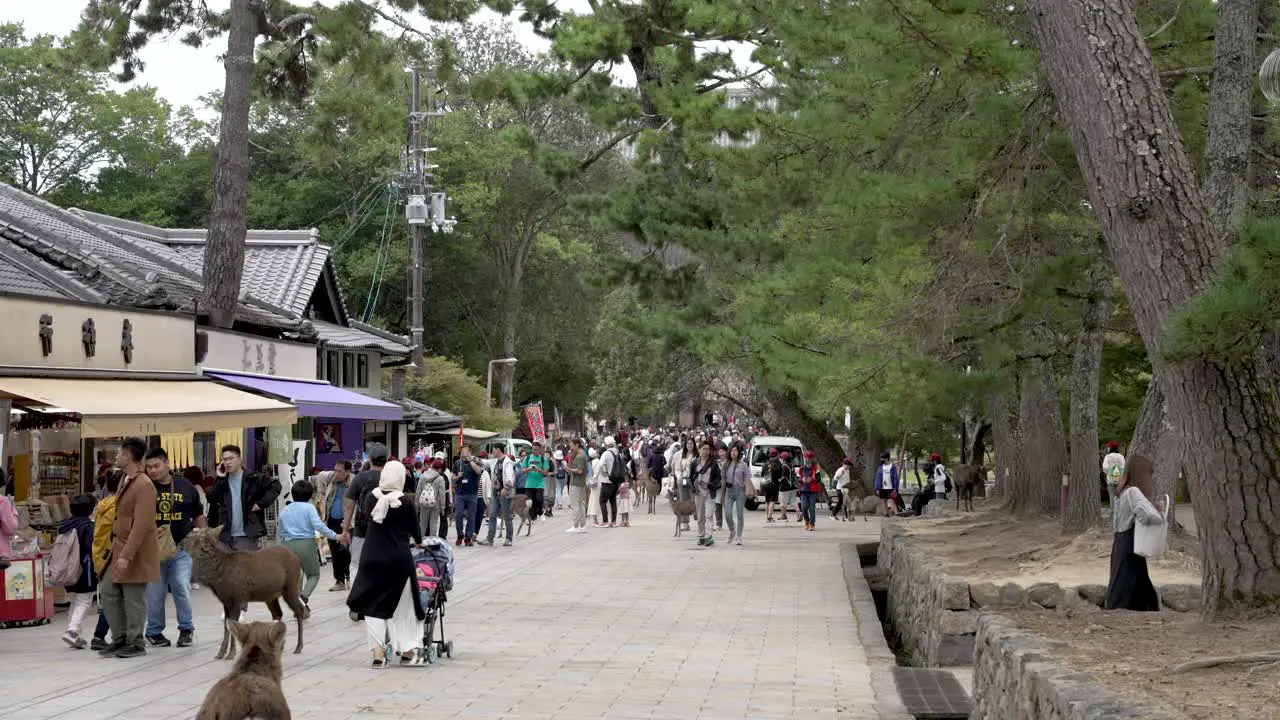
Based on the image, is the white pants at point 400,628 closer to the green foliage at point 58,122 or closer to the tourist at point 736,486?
the tourist at point 736,486

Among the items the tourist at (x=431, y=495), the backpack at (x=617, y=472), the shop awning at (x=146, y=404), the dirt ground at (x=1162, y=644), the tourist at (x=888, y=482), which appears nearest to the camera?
the dirt ground at (x=1162, y=644)

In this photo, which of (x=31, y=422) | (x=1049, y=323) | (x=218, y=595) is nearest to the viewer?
(x=218, y=595)

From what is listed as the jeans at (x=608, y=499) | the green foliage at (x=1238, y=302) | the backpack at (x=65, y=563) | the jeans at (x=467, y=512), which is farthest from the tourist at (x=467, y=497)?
the green foliage at (x=1238, y=302)

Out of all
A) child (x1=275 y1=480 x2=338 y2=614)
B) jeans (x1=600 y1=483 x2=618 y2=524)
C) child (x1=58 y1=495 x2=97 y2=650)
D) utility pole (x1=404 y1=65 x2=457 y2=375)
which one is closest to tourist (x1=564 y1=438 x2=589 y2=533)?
jeans (x1=600 y1=483 x2=618 y2=524)

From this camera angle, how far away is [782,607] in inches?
678

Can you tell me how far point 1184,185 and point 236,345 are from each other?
18669mm

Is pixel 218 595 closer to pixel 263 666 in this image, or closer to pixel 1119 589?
pixel 263 666

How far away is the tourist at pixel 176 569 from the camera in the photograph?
13.1 meters

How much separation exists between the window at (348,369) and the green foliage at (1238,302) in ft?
104

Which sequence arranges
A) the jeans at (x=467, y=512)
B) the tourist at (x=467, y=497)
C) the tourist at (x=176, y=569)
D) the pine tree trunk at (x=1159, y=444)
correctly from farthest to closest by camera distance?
1. the jeans at (x=467, y=512)
2. the tourist at (x=467, y=497)
3. the pine tree trunk at (x=1159, y=444)
4. the tourist at (x=176, y=569)

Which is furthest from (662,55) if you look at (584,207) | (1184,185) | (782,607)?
(1184,185)

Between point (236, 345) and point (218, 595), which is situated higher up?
point (236, 345)

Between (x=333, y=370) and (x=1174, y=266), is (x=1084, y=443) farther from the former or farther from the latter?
(x=333, y=370)

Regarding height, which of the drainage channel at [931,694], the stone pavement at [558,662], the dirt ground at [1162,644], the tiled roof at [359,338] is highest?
the tiled roof at [359,338]
